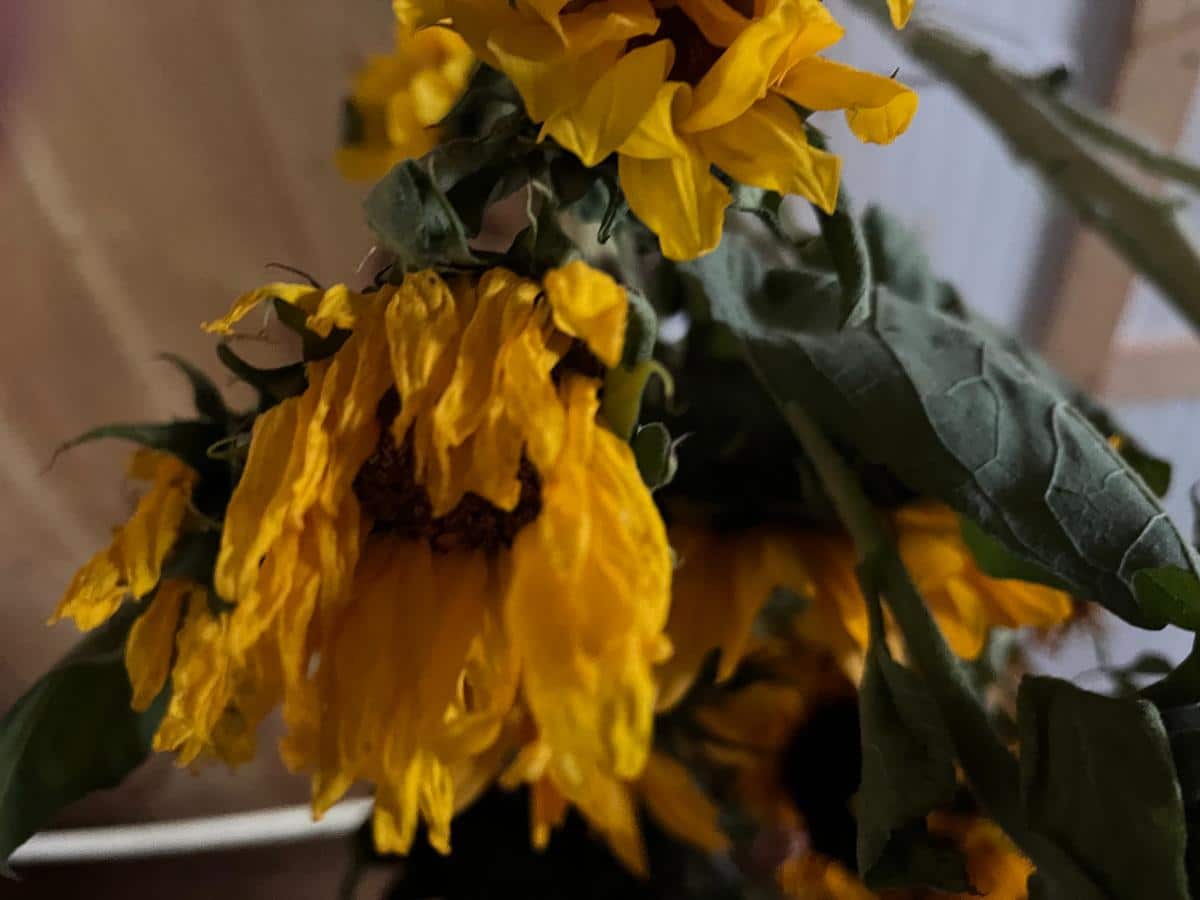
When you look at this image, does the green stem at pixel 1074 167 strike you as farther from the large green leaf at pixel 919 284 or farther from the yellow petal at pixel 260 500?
the yellow petal at pixel 260 500

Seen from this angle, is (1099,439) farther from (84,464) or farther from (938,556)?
(84,464)

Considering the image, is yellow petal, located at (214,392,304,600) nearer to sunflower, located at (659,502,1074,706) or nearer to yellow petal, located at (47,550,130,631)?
yellow petal, located at (47,550,130,631)

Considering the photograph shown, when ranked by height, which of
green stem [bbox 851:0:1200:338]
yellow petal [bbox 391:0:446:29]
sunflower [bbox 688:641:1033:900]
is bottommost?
sunflower [bbox 688:641:1033:900]

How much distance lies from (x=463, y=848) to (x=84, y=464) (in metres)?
0.24

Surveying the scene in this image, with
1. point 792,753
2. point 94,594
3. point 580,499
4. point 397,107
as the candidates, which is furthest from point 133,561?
point 792,753

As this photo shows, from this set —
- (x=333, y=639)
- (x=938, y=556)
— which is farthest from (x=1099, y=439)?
(x=333, y=639)

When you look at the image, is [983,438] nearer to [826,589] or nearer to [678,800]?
[826,589]

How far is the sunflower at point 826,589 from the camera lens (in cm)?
A: 35

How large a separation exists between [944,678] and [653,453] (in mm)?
105

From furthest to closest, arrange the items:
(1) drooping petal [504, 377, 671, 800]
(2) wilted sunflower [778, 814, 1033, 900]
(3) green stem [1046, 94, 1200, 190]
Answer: (3) green stem [1046, 94, 1200, 190] < (2) wilted sunflower [778, 814, 1033, 900] < (1) drooping petal [504, 377, 671, 800]

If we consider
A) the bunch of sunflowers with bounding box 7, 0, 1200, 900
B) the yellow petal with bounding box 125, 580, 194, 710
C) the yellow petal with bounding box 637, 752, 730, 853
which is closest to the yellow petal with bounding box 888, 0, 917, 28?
the bunch of sunflowers with bounding box 7, 0, 1200, 900

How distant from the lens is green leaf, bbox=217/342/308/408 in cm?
24

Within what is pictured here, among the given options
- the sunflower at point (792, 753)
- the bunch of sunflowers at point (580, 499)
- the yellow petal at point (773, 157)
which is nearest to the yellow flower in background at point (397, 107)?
the bunch of sunflowers at point (580, 499)

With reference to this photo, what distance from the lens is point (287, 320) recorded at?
0.78ft
